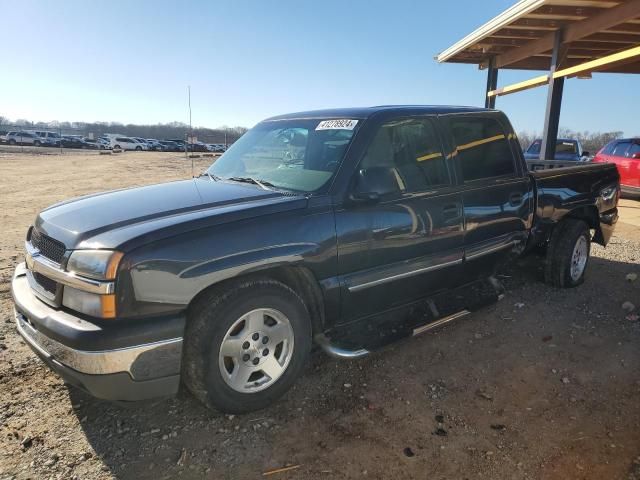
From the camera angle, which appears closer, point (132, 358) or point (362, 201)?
point (132, 358)

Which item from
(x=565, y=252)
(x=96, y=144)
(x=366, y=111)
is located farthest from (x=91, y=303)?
(x=96, y=144)

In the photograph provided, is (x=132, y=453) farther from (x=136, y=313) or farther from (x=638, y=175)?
(x=638, y=175)

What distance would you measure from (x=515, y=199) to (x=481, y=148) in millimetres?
604

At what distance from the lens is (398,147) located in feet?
11.8

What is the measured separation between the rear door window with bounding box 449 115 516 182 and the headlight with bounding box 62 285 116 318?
287 cm

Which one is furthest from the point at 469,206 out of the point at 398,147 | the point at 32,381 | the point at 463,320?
the point at 32,381

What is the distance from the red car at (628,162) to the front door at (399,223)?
10757 mm

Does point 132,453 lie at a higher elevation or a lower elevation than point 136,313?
lower

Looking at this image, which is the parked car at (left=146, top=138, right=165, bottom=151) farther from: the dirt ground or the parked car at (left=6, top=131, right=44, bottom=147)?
the dirt ground

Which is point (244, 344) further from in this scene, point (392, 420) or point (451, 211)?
point (451, 211)

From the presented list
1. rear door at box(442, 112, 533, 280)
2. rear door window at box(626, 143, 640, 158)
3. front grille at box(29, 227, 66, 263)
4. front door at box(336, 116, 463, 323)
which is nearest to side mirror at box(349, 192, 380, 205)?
front door at box(336, 116, 463, 323)

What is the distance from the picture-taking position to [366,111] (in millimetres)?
3609

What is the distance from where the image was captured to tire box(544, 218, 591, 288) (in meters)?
5.07

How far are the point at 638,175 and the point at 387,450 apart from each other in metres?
12.6
